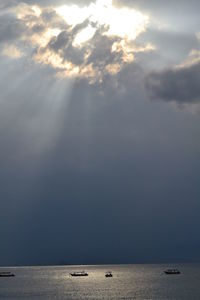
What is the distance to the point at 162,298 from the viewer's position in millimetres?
197625

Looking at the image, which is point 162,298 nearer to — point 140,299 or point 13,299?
point 140,299

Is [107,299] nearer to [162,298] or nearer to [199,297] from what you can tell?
[162,298]

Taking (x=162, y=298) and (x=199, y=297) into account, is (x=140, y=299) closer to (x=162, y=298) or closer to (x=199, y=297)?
(x=162, y=298)

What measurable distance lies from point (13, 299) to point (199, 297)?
218 feet

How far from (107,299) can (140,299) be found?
12.2m

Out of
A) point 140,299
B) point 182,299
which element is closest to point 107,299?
point 140,299

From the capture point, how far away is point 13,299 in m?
200

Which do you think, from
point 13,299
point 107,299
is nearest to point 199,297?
point 107,299

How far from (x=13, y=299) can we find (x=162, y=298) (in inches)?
2088

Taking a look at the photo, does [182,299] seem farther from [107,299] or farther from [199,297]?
[107,299]

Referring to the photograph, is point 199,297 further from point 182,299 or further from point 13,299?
point 13,299

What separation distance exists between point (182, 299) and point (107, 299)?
26.8m

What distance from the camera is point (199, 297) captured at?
19950cm

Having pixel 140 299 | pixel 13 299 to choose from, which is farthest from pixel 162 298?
pixel 13 299
